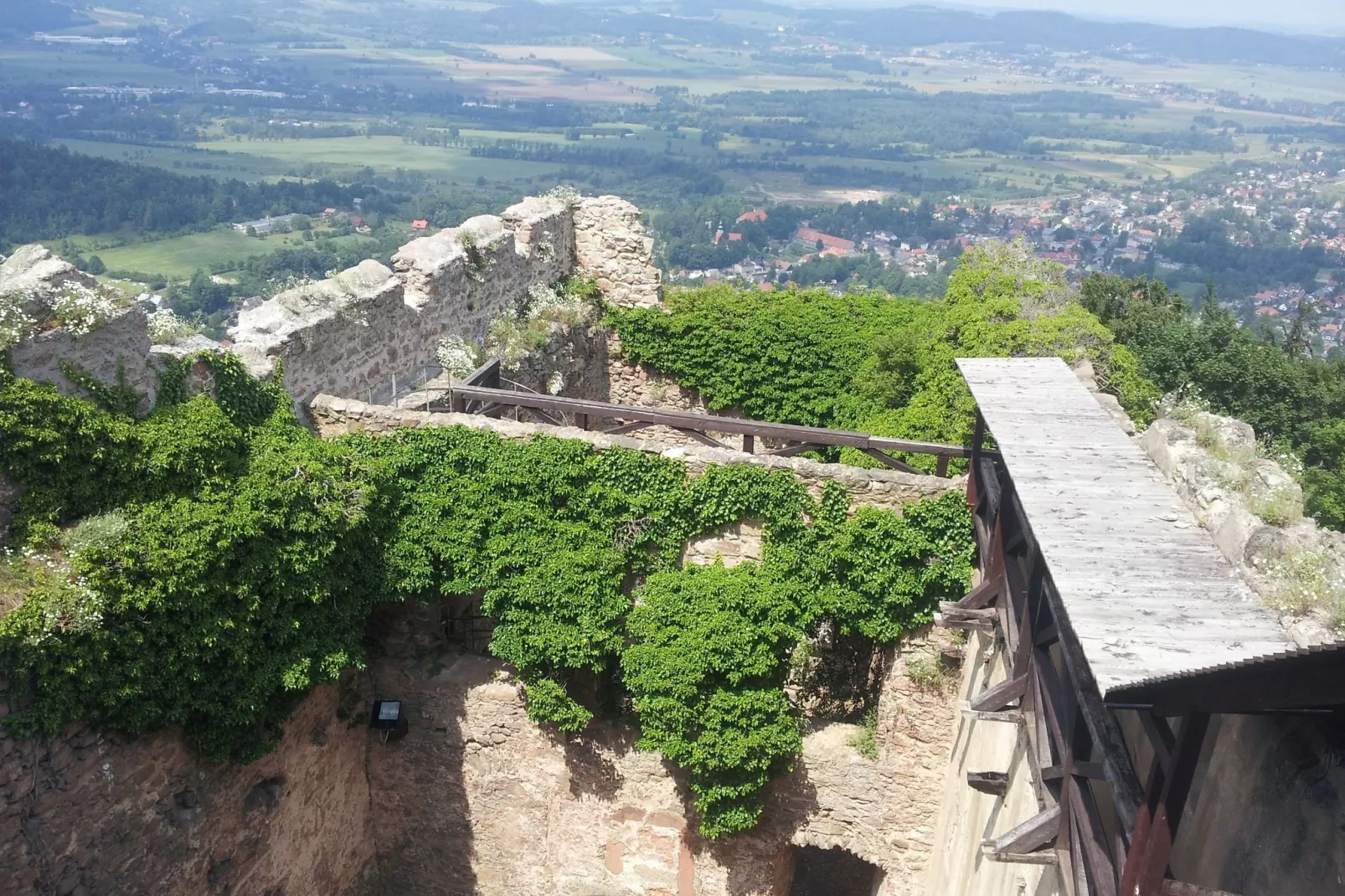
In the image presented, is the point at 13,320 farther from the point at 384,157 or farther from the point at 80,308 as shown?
the point at 384,157

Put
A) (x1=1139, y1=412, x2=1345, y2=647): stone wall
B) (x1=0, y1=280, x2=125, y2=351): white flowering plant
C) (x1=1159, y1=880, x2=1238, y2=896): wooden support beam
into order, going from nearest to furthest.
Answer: (x1=1159, y1=880, x2=1238, y2=896): wooden support beam
(x1=1139, y1=412, x2=1345, y2=647): stone wall
(x1=0, y1=280, x2=125, y2=351): white flowering plant

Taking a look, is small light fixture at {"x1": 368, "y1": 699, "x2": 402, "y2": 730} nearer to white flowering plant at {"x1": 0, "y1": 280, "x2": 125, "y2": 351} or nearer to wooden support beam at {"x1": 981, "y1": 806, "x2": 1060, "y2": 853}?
white flowering plant at {"x1": 0, "y1": 280, "x2": 125, "y2": 351}

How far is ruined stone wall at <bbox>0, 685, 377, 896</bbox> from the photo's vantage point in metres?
6.80

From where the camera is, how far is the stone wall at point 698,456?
29.1 ft

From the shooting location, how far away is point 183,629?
24.4 ft

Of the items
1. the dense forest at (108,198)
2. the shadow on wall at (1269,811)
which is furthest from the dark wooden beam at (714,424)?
the dense forest at (108,198)

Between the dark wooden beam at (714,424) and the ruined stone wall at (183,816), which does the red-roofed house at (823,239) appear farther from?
the ruined stone wall at (183,816)

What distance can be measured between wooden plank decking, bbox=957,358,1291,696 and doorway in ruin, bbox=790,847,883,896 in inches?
268

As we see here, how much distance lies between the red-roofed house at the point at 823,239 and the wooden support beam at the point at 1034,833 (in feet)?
215

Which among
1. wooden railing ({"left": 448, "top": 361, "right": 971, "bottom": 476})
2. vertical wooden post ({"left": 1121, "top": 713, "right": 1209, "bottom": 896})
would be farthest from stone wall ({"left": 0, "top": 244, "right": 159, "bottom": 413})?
vertical wooden post ({"left": 1121, "top": 713, "right": 1209, "bottom": 896})

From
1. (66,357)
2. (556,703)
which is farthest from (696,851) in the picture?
(66,357)

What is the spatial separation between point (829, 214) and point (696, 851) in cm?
8409

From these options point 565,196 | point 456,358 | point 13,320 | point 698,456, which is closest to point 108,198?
point 565,196

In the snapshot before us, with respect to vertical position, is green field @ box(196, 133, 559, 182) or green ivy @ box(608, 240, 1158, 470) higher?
green ivy @ box(608, 240, 1158, 470)
